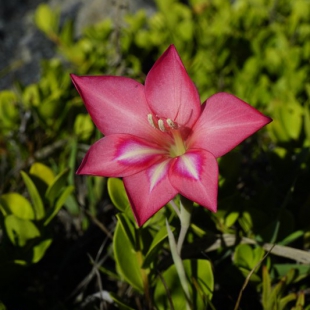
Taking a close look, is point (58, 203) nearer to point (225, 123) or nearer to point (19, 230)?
point (19, 230)

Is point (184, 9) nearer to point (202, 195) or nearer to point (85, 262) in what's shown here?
point (85, 262)

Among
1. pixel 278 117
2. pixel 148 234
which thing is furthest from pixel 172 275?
pixel 278 117

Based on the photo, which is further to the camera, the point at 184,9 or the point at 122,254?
the point at 184,9

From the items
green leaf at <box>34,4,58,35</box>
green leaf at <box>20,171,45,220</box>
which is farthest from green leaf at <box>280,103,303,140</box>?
green leaf at <box>34,4,58,35</box>

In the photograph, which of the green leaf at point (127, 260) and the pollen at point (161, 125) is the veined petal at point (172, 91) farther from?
the green leaf at point (127, 260)

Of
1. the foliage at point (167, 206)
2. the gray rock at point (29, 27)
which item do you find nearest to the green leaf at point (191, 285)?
the foliage at point (167, 206)
